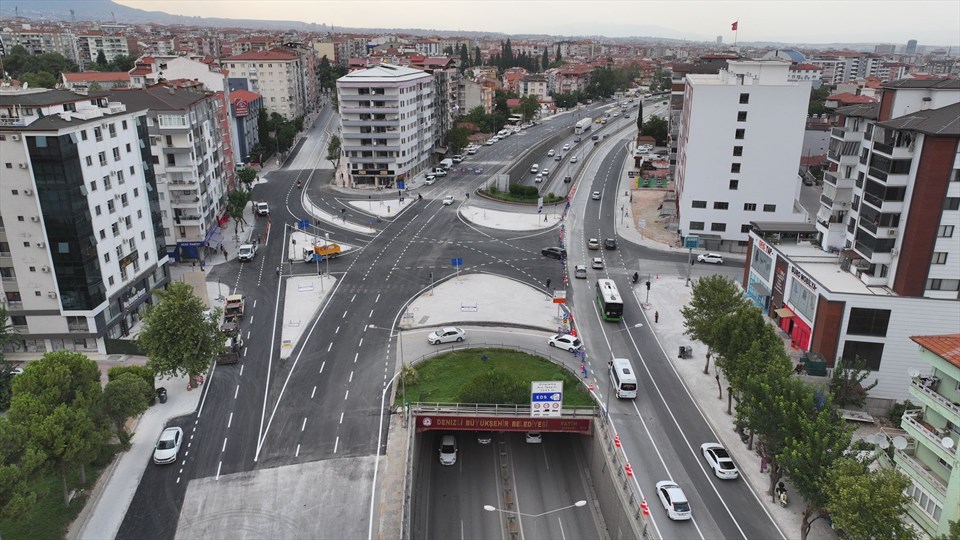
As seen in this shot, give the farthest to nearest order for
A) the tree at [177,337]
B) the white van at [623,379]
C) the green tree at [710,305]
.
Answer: the green tree at [710,305], the tree at [177,337], the white van at [623,379]

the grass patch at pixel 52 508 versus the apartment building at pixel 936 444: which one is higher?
the apartment building at pixel 936 444

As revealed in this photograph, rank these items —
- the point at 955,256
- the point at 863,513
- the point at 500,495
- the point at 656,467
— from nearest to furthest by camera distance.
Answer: the point at 863,513
the point at 656,467
the point at 500,495
the point at 955,256

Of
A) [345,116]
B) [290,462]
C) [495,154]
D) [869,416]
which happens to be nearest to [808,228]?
[869,416]

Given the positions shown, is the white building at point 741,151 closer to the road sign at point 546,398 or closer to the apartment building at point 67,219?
the road sign at point 546,398

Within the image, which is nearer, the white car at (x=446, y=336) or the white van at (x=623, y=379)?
the white van at (x=623, y=379)

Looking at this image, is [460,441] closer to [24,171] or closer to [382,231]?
[24,171]

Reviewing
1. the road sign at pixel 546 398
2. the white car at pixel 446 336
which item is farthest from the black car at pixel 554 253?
the road sign at pixel 546 398
